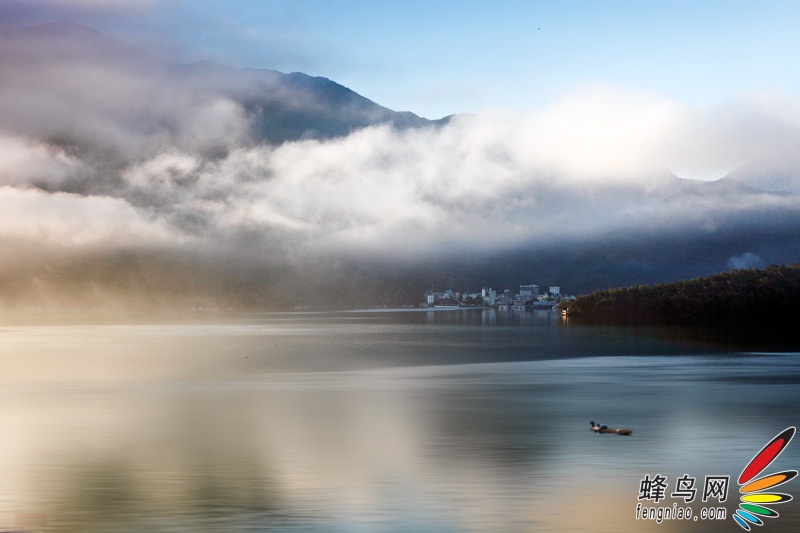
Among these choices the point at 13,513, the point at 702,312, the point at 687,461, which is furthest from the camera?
the point at 702,312

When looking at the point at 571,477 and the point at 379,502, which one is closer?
the point at 379,502

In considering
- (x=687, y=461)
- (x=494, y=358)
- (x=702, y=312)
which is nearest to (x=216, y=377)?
(x=494, y=358)

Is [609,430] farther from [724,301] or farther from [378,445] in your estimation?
[724,301]

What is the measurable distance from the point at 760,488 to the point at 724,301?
120459 millimetres

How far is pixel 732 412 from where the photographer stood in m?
33.8

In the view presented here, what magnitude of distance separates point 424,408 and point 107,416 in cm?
1309

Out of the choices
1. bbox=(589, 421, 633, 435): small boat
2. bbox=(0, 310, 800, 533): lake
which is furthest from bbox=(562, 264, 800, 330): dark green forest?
bbox=(589, 421, 633, 435): small boat

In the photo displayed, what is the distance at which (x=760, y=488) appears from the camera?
68.1 ft

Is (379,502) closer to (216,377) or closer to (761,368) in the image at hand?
(216,377)

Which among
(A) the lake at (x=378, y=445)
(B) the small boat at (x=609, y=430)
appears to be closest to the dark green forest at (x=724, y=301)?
(A) the lake at (x=378, y=445)

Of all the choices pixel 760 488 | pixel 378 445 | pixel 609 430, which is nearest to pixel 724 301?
pixel 609 430

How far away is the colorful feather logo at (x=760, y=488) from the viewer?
18.3 metres

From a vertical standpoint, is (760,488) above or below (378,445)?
above

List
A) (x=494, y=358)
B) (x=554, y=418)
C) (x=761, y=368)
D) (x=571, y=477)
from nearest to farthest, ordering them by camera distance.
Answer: (x=571, y=477) → (x=554, y=418) → (x=761, y=368) → (x=494, y=358)
